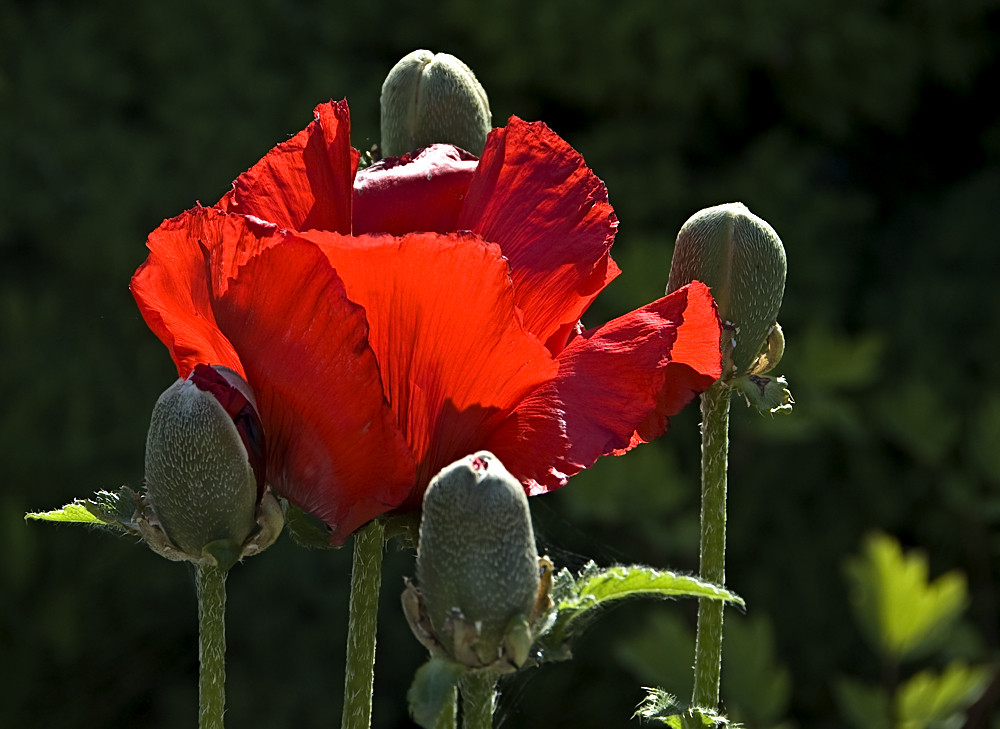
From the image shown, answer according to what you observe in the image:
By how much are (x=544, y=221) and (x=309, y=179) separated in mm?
97

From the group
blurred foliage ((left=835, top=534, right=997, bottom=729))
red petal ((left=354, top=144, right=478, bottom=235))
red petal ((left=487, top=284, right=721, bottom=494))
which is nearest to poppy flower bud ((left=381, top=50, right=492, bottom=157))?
red petal ((left=354, top=144, right=478, bottom=235))

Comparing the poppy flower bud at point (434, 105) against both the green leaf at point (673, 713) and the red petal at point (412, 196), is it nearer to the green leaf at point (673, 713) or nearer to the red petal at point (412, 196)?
the red petal at point (412, 196)

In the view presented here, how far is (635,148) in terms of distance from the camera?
2.29 meters

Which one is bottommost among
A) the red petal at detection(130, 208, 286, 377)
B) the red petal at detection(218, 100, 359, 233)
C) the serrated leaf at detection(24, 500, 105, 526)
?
the serrated leaf at detection(24, 500, 105, 526)

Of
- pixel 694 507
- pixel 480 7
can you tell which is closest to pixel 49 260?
pixel 480 7

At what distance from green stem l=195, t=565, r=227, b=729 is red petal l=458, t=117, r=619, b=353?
0.16 m

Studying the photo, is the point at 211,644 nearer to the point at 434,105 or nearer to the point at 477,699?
the point at 477,699

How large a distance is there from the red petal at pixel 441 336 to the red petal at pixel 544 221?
0.18 feet

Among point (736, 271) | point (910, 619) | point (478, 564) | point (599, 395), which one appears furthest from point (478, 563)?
point (910, 619)

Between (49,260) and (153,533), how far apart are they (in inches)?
67.2

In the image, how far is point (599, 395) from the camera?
50 cm

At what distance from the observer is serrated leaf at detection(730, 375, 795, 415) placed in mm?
591

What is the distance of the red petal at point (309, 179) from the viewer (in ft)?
1.74

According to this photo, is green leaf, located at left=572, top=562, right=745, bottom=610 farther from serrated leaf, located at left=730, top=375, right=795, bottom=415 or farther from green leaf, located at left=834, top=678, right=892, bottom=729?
green leaf, located at left=834, top=678, right=892, bottom=729
